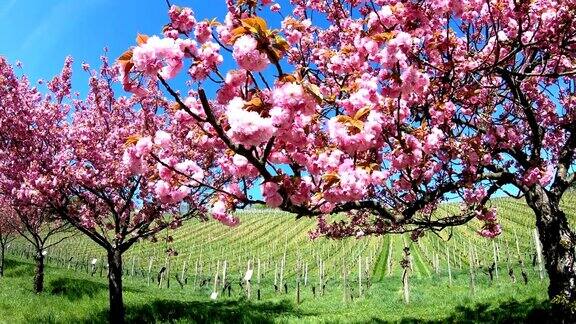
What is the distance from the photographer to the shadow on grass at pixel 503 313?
9241 millimetres

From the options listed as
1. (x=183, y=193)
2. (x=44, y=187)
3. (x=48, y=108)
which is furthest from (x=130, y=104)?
(x=183, y=193)

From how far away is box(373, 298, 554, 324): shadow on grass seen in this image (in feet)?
30.3

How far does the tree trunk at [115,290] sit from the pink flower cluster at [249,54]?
9.64m

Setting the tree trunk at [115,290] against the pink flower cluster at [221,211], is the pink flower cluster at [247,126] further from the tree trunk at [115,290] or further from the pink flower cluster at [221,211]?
the tree trunk at [115,290]

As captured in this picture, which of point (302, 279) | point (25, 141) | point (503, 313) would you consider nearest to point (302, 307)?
point (503, 313)

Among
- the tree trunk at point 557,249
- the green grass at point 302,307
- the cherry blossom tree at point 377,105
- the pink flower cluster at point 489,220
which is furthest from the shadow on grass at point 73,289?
the tree trunk at point 557,249

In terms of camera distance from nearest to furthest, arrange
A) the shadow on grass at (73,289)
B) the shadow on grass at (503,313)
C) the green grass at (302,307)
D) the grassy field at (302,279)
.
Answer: the shadow on grass at (503,313), the green grass at (302,307), the grassy field at (302,279), the shadow on grass at (73,289)

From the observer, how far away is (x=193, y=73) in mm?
4043

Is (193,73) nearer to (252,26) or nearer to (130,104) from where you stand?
(252,26)

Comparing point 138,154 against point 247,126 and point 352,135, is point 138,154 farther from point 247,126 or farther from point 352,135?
point 352,135

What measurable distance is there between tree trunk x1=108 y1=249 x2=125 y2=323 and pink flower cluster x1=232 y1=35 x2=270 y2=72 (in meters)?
9.64

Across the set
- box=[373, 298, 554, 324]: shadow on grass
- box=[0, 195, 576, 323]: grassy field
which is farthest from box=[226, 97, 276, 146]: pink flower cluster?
box=[373, 298, 554, 324]: shadow on grass

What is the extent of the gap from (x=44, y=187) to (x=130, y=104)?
4565 mm

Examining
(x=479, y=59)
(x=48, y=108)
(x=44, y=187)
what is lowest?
(x=44, y=187)
